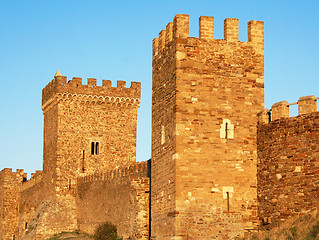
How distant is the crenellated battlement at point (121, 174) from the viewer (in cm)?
3093

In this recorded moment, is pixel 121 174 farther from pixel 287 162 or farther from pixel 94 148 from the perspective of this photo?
pixel 287 162

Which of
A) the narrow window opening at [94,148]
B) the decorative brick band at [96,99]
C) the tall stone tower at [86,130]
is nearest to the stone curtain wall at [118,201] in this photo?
the tall stone tower at [86,130]

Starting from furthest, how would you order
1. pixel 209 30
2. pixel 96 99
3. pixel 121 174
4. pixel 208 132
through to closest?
pixel 96 99
pixel 121 174
pixel 209 30
pixel 208 132

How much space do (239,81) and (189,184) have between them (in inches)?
143

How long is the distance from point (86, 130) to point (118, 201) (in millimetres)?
8707

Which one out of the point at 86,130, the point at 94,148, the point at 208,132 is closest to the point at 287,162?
the point at 208,132

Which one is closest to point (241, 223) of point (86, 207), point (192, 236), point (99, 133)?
point (192, 236)

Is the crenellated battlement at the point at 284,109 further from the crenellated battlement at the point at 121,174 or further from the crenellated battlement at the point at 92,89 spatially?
the crenellated battlement at the point at 92,89

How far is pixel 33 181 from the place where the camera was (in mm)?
45719

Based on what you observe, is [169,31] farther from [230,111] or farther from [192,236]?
[192,236]

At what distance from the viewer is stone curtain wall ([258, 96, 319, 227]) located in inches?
752

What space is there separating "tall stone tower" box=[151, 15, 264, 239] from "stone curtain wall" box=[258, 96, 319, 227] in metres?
0.46

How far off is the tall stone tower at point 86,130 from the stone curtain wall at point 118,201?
4.89 ft

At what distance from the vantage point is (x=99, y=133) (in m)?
41.1
